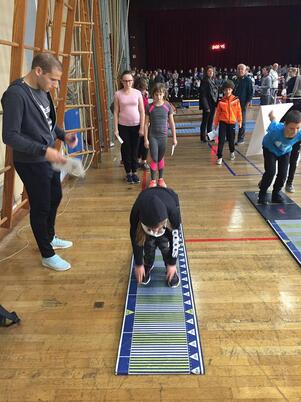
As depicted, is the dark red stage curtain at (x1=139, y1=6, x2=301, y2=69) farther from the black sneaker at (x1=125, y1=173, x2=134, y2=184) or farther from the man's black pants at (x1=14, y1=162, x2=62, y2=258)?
the man's black pants at (x1=14, y1=162, x2=62, y2=258)

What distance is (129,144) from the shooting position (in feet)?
14.0

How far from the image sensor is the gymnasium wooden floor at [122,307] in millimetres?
1623

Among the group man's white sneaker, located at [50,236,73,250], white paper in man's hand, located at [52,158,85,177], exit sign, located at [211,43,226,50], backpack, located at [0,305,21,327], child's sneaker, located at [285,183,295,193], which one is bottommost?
backpack, located at [0,305,21,327]

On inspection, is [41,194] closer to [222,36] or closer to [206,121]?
[206,121]

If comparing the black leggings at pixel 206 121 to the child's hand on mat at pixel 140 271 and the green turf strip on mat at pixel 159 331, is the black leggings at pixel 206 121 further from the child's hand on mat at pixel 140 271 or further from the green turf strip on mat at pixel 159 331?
the child's hand on mat at pixel 140 271

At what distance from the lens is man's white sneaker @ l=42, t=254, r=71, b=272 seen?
257 centimetres

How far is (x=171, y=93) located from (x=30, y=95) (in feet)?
42.0

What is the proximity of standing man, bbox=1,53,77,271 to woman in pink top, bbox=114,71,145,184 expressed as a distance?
1652 millimetres

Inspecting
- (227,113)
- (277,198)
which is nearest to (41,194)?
(277,198)

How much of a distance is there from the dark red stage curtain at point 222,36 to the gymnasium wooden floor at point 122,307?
560 inches

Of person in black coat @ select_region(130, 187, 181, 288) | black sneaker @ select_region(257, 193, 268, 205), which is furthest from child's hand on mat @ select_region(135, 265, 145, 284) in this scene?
black sneaker @ select_region(257, 193, 268, 205)

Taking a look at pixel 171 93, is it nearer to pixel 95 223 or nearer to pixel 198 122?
pixel 198 122

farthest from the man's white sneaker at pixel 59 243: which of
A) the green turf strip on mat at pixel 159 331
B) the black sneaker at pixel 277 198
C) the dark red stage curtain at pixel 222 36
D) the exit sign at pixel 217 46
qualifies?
the exit sign at pixel 217 46

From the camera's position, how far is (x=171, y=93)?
14328mm
